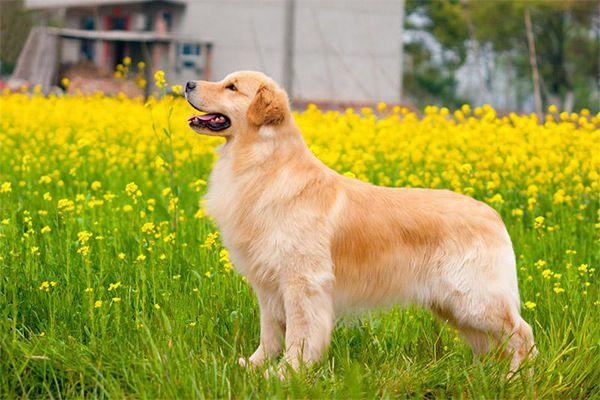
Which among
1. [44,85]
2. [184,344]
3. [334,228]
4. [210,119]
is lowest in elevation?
[44,85]

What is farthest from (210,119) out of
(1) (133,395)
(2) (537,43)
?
(2) (537,43)

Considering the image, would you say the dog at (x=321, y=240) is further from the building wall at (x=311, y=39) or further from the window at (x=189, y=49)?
the window at (x=189, y=49)

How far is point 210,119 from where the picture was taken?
162 inches

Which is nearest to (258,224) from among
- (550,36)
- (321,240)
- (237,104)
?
(321,240)

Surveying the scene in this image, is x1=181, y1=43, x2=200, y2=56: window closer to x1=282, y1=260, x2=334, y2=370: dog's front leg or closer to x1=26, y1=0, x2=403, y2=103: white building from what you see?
x1=26, y1=0, x2=403, y2=103: white building

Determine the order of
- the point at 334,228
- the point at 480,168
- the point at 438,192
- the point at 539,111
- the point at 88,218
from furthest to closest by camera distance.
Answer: the point at 539,111 < the point at 480,168 < the point at 88,218 < the point at 438,192 < the point at 334,228

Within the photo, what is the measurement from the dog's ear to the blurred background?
17.3 metres

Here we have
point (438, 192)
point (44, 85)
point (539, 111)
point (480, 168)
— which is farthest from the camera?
point (44, 85)

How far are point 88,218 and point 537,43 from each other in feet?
102

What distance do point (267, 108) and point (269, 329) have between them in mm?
1104

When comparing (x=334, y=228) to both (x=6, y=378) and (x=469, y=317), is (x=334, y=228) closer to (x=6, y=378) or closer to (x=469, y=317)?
(x=469, y=317)

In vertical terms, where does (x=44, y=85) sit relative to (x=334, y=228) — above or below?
below

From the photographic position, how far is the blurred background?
25.5 m

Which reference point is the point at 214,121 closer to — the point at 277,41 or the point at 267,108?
the point at 267,108
